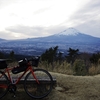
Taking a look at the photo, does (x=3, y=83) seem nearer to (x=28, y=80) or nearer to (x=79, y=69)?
(x=28, y=80)

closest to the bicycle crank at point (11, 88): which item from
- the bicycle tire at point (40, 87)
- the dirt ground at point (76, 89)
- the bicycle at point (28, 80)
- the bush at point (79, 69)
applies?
the bicycle at point (28, 80)

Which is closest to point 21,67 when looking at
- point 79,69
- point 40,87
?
point 40,87

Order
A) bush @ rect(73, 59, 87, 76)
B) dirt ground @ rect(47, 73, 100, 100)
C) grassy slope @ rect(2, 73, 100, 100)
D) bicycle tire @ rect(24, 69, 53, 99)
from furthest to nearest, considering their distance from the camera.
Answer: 1. bush @ rect(73, 59, 87, 76)
2. dirt ground @ rect(47, 73, 100, 100)
3. grassy slope @ rect(2, 73, 100, 100)
4. bicycle tire @ rect(24, 69, 53, 99)

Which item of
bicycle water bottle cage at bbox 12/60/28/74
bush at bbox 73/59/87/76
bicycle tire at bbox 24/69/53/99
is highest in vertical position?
bicycle water bottle cage at bbox 12/60/28/74

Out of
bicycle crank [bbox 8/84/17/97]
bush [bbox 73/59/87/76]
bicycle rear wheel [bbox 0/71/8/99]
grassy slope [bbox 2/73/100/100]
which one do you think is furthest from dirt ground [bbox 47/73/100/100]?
bush [bbox 73/59/87/76]

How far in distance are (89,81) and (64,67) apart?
2898 mm

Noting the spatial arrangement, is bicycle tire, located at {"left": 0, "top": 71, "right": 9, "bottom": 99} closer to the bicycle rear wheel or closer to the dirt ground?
the bicycle rear wheel

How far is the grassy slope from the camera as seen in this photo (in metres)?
5.34

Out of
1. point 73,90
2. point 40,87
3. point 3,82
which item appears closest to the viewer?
point 3,82

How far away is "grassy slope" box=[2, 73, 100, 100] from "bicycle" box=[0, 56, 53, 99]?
7.5 inches

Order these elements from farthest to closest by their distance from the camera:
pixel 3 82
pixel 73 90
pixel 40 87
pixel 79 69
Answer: pixel 79 69
pixel 73 90
pixel 40 87
pixel 3 82

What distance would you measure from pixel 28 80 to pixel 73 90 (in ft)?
4.78

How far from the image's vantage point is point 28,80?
512 centimetres

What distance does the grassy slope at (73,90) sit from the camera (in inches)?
210
